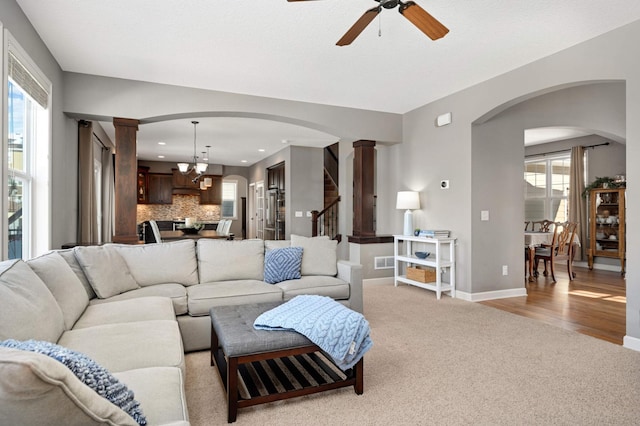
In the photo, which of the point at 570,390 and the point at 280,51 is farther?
the point at 280,51

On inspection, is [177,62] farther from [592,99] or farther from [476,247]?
[592,99]

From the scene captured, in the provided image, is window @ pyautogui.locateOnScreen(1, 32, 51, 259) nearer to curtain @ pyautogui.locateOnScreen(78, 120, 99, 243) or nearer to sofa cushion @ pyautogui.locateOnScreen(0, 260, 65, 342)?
curtain @ pyautogui.locateOnScreen(78, 120, 99, 243)

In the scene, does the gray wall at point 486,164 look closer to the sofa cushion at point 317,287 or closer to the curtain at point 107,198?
the sofa cushion at point 317,287

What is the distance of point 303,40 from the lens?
11.2 ft

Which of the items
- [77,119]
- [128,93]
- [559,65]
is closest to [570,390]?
[559,65]

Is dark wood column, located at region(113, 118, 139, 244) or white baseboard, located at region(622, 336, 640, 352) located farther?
dark wood column, located at region(113, 118, 139, 244)

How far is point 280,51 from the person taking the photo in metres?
3.66

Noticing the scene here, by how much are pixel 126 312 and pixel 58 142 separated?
8.13 feet

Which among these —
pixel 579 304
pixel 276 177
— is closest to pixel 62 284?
pixel 579 304

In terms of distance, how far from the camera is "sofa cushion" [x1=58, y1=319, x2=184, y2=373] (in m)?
1.74

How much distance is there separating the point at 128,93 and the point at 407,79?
3303 millimetres

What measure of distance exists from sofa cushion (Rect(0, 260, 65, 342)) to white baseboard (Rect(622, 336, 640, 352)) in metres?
4.09


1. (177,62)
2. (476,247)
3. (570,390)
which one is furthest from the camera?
(476,247)

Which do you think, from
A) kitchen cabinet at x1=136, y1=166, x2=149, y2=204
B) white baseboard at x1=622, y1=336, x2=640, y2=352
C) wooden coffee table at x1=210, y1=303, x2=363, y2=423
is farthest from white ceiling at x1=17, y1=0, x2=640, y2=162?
kitchen cabinet at x1=136, y1=166, x2=149, y2=204
